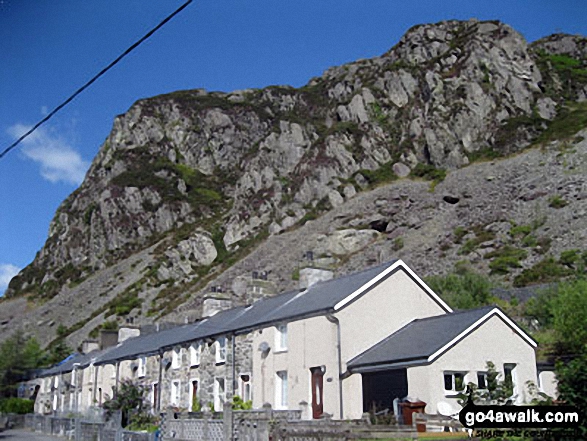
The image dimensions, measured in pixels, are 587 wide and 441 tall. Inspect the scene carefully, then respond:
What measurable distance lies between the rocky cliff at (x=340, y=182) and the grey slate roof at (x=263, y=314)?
96.6 ft

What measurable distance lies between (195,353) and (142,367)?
7.08m

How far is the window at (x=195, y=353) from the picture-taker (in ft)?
108

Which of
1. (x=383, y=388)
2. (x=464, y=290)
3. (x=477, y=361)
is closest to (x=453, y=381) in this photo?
(x=477, y=361)

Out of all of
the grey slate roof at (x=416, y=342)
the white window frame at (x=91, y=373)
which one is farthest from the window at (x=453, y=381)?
the white window frame at (x=91, y=373)

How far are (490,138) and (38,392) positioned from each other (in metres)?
78.6

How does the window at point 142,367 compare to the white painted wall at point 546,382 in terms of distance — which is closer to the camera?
the white painted wall at point 546,382

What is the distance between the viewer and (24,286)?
5089 inches

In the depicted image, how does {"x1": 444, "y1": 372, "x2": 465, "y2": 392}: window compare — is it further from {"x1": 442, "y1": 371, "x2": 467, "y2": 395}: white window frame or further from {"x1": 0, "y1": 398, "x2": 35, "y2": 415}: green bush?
{"x1": 0, "y1": 398, "x2": 35, "y2": 415}: green bush

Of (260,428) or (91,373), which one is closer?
(260,428)

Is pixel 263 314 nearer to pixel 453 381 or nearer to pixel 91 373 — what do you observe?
pixel 453 381

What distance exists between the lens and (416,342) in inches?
929

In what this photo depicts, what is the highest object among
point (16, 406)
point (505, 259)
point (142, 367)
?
point (505, 259)

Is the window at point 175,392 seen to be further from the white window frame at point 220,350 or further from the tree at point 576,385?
the tree at point 576,385

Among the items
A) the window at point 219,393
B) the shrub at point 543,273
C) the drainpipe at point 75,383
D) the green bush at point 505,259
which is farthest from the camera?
the green bush at point 505,259
